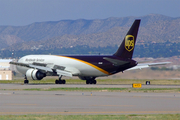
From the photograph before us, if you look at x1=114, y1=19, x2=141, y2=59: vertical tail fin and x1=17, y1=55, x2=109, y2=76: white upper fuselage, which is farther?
x1=17, y1=55, x2=109, y2=76: white upper fuselage

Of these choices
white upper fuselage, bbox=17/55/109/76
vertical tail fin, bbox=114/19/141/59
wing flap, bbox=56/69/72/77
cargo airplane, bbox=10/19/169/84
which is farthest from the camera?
white upper fuselage, bbox=17/55/109/76

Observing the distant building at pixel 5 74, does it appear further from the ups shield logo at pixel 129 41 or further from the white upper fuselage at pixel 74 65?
the ups shield logo at pixel 129 41

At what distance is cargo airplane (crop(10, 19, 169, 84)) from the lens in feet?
197

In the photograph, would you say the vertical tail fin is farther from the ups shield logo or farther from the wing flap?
the wing flap

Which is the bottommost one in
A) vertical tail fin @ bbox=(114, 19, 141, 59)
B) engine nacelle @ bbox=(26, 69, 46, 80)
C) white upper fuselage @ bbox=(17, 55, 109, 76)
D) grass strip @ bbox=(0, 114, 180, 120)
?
grass strip @ bbox=(0, 114, 180, 120)

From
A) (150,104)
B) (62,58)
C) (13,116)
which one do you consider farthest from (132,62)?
(13,116)

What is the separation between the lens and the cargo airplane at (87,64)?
60.1 metres

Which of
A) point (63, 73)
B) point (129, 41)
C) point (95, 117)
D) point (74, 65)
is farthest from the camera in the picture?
point (74, 65)

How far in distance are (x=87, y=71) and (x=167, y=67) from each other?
66.0ft

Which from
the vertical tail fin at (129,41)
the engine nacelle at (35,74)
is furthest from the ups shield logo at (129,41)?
the engine nacelle at (35,74)

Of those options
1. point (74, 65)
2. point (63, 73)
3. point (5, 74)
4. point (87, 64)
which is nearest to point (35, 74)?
point (63, 73)

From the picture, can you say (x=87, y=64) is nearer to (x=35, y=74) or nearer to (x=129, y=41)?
(x=129, y=41)

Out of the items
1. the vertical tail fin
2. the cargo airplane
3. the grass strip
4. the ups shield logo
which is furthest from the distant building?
the grass strip

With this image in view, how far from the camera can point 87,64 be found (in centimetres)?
6297
